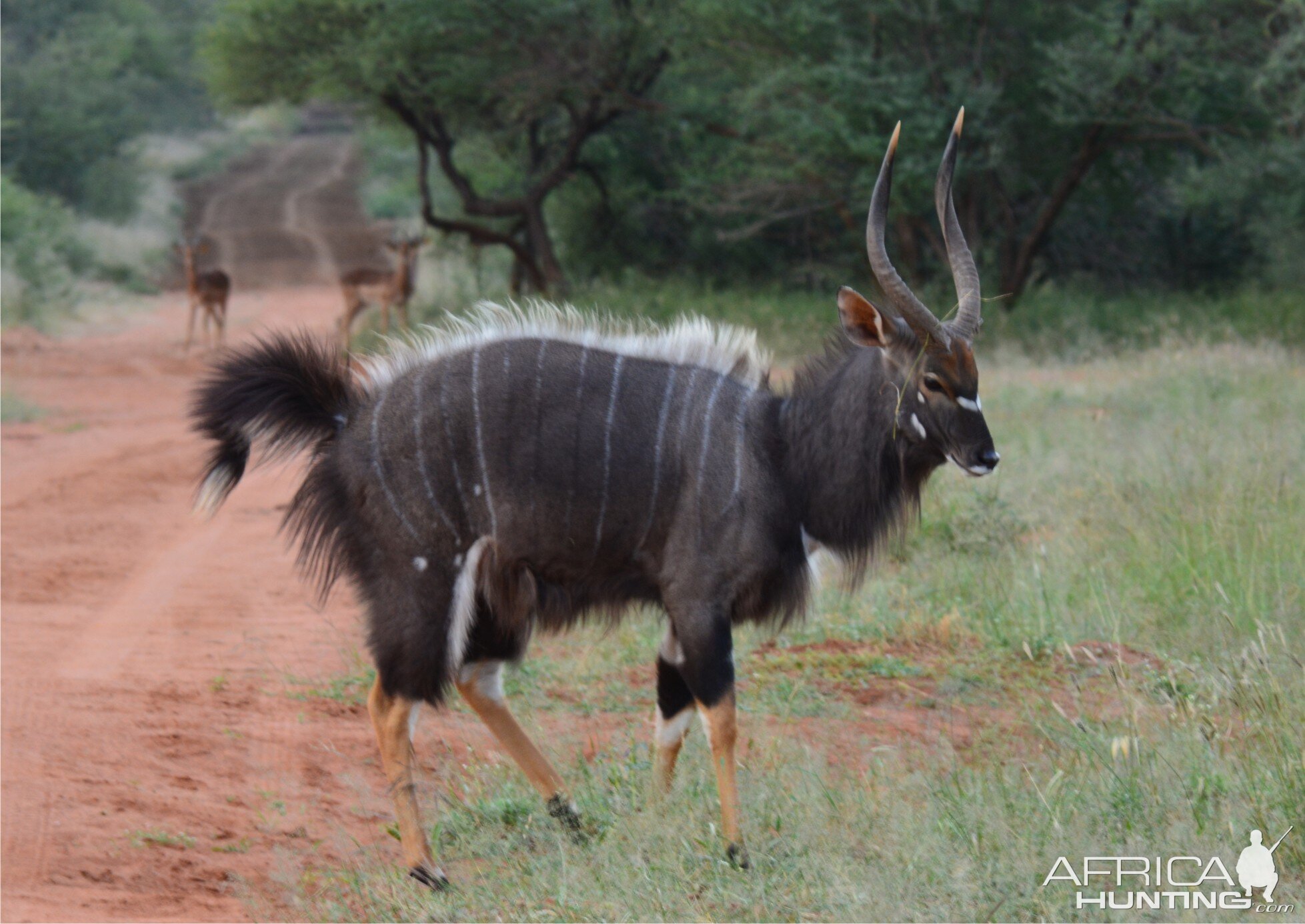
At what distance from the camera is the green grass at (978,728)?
371cm

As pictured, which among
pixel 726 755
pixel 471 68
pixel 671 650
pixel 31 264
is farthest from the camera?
pixel 31 264

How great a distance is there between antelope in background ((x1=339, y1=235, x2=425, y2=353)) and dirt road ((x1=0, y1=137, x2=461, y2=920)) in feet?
28.9

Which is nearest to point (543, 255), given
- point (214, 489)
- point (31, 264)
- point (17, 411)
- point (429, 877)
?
point (17, 411)

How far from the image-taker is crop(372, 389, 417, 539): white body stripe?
4.20 m

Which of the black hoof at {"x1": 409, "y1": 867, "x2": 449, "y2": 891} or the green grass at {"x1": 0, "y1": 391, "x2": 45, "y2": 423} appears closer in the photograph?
the black hoof at {"x1": 409, "y1": 867, "x2": 449, "y2": 891}

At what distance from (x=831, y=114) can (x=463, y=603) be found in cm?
1297

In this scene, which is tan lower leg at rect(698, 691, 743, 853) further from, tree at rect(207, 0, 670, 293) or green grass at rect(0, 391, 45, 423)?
tree at rect(207, 0, 670, 293)

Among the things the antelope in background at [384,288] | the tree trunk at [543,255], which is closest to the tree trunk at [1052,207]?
the tree trunk at [543,255]

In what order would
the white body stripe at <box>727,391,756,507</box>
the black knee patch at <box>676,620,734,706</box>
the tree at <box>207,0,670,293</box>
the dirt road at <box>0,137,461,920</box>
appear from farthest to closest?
the tree at <box>207,0,670,293</box> < the dirt road at <box>0,137,461,920</box> < the white body stripe at <box>727,391,756,507</box> < the black knee patch at <box>676,620,734,706</box>

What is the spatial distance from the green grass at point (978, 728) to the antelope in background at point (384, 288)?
45.9 feet

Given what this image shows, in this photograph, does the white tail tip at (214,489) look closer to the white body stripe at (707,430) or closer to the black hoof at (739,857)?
the white body stripe at (707,430)

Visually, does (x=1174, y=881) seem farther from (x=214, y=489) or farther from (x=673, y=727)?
(x=214, y=489)

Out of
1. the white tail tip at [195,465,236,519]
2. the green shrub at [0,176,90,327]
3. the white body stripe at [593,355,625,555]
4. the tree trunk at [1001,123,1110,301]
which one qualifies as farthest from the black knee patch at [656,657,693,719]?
the green shrub at [0,176,90,327]

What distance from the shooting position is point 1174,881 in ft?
11.8
